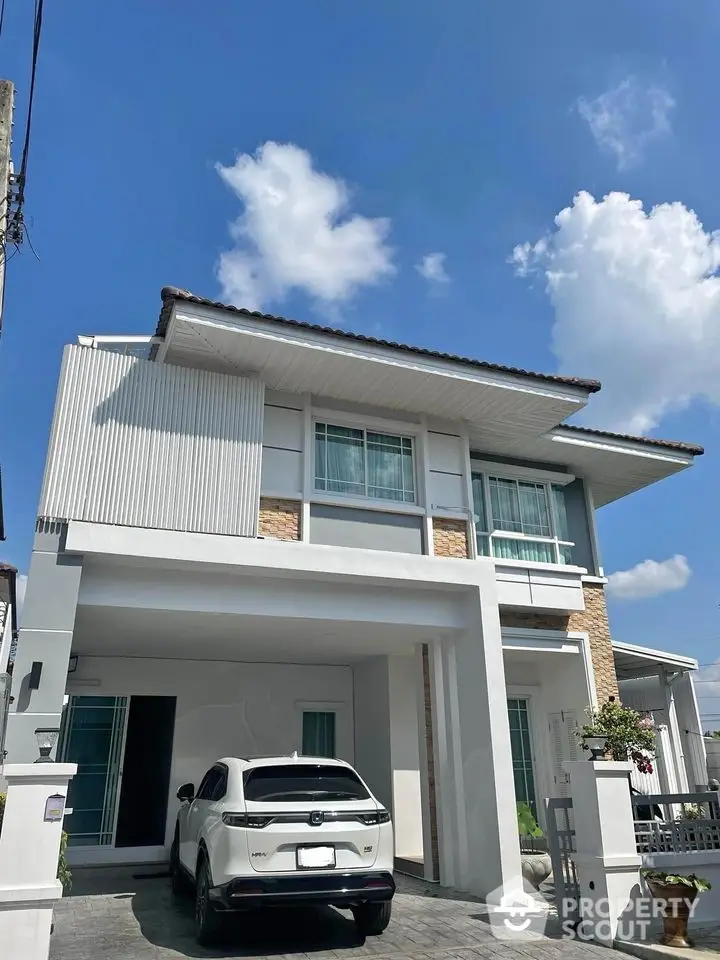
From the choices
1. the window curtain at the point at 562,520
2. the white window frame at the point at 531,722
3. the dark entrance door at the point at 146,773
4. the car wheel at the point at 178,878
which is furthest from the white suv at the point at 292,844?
the window curtain at the point at 562,520

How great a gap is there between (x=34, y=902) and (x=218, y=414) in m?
5.37

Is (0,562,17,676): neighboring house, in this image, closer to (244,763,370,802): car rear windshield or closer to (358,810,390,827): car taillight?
(244,763,370,802): car rear windshield

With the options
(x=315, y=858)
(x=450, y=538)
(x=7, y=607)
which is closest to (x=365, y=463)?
(x=450, y=538)

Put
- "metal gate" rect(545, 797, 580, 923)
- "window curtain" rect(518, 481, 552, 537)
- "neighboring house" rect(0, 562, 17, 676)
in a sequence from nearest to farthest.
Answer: "metal gate" rect(545, 797, 580, 923) < "window curtain" rect(518, 481, 552, 537) < "neighboring house" rect(0, 562, 17, 676)

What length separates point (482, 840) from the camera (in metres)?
8.27

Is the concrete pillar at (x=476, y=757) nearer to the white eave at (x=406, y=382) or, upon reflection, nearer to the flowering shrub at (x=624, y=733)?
the flowering shrub at (x=624, y=733)

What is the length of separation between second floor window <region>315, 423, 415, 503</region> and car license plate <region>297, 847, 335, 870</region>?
481 centimetres

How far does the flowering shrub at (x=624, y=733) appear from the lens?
10.4 metres

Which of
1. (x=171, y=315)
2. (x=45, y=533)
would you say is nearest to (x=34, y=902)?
(x=45, y=533)

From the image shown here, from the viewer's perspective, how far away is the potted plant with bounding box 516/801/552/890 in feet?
28.3

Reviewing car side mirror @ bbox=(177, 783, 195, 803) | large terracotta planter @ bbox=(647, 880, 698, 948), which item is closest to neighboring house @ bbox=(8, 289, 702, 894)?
car side mirror @ bbox=(177, 783, 195, 803)

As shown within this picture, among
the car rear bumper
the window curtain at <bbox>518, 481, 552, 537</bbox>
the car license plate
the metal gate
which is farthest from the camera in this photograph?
the window curtain at <bbox>518, 481, 552, 537</bbox>

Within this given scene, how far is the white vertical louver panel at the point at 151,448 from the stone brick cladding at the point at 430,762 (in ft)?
11.0

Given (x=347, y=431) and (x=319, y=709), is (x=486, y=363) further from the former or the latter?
(x=319, y=709)
